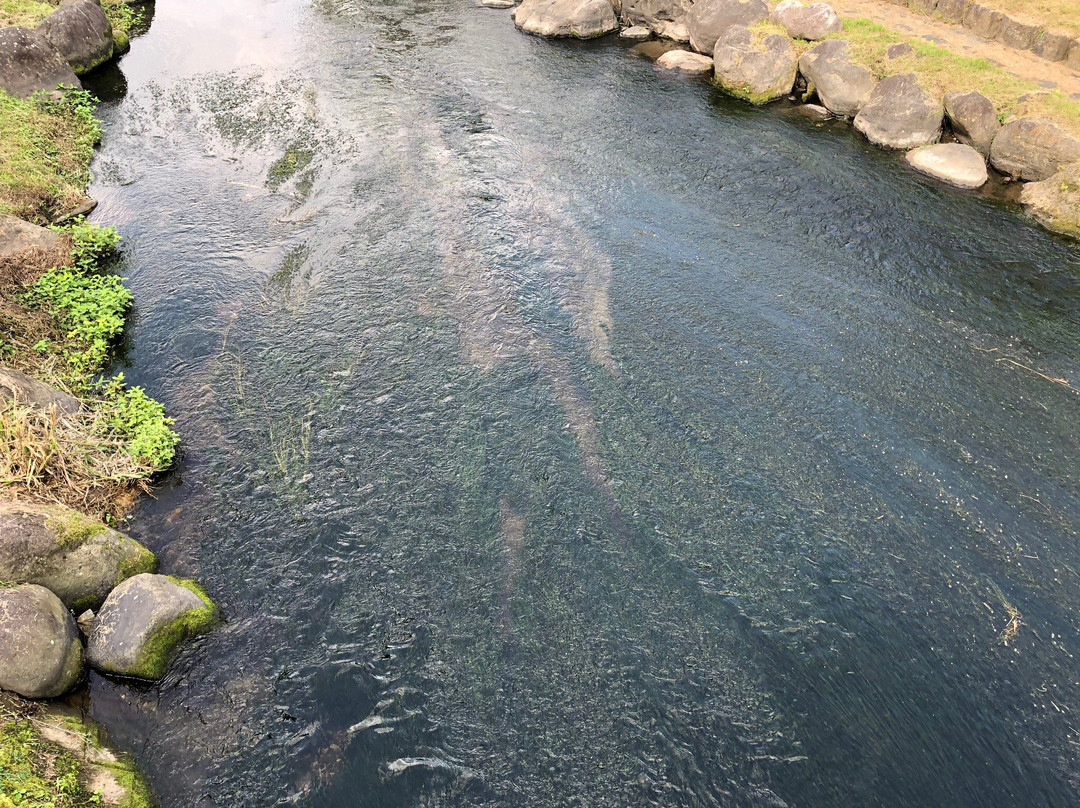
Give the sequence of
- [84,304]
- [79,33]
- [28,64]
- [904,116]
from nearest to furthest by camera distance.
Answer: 1. [84,304]
2. [904,116]
3. [28,64]
4. [79,33]

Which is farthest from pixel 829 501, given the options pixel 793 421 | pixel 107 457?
pixel 107 457

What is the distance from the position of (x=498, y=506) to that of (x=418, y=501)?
1.19m

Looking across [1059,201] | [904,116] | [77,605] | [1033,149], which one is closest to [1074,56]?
[1033,149]

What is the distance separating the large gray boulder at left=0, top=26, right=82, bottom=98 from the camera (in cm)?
2019

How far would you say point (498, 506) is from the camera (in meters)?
10.7

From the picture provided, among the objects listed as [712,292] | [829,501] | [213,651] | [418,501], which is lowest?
[213,651]

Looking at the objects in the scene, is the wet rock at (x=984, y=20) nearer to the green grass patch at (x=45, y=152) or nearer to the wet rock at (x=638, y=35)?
the wet rock at (x=638, y=35)

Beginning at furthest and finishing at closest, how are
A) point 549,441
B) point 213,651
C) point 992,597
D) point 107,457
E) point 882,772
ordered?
Answer: point 549,441 < point 107,457 < point 992,597 < point 213,651 < point 882,772

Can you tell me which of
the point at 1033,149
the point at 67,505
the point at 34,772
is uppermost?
the point at 1033,149

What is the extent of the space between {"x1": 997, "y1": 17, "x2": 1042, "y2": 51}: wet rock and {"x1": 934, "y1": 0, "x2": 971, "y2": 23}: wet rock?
1.54 m

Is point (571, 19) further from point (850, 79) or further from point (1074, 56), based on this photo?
→ point (1074, 56)

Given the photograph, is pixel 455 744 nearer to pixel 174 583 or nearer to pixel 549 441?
pixel 174 583

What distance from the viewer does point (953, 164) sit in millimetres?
18688

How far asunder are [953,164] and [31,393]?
20.9m
